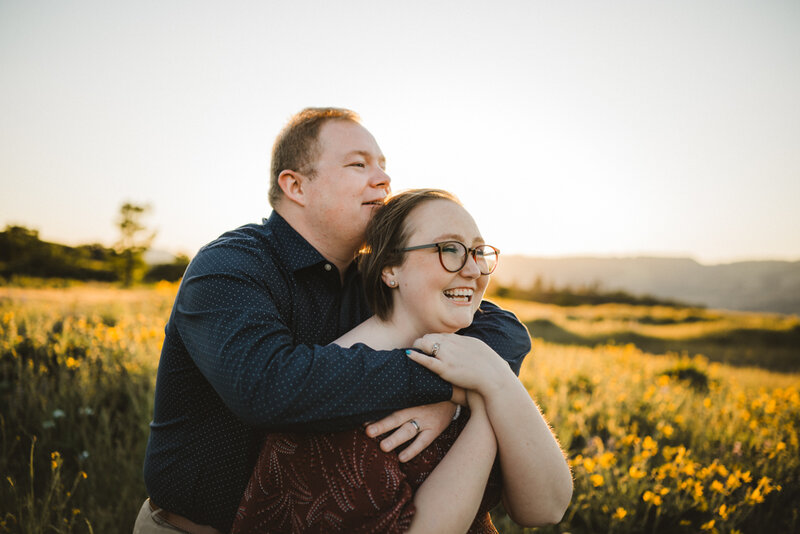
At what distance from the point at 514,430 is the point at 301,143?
2.04 metres

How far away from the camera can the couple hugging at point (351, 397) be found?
64.8 inches

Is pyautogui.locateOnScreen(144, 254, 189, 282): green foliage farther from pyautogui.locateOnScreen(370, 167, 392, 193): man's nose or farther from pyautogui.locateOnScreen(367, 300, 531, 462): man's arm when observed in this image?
pyautogui.locateOnScreen(367, 300, 531, 462): man's arm

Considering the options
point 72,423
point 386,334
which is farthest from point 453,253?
point 72,423

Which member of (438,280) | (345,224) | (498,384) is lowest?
(498,384)

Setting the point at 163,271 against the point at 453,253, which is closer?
the point at 453,253

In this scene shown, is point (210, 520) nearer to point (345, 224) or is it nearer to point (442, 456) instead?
point (442, 456)

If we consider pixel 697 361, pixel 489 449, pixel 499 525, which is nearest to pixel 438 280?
pixel 489 449

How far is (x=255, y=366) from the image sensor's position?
1.64 m

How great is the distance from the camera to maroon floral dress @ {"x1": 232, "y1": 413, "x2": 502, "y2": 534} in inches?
64.2

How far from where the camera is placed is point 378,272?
7.42 feet

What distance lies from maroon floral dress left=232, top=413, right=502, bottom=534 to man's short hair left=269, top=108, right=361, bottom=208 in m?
1.60

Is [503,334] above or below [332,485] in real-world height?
above

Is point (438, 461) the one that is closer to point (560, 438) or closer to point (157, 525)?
point (157, 525)

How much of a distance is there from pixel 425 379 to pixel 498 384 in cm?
28
